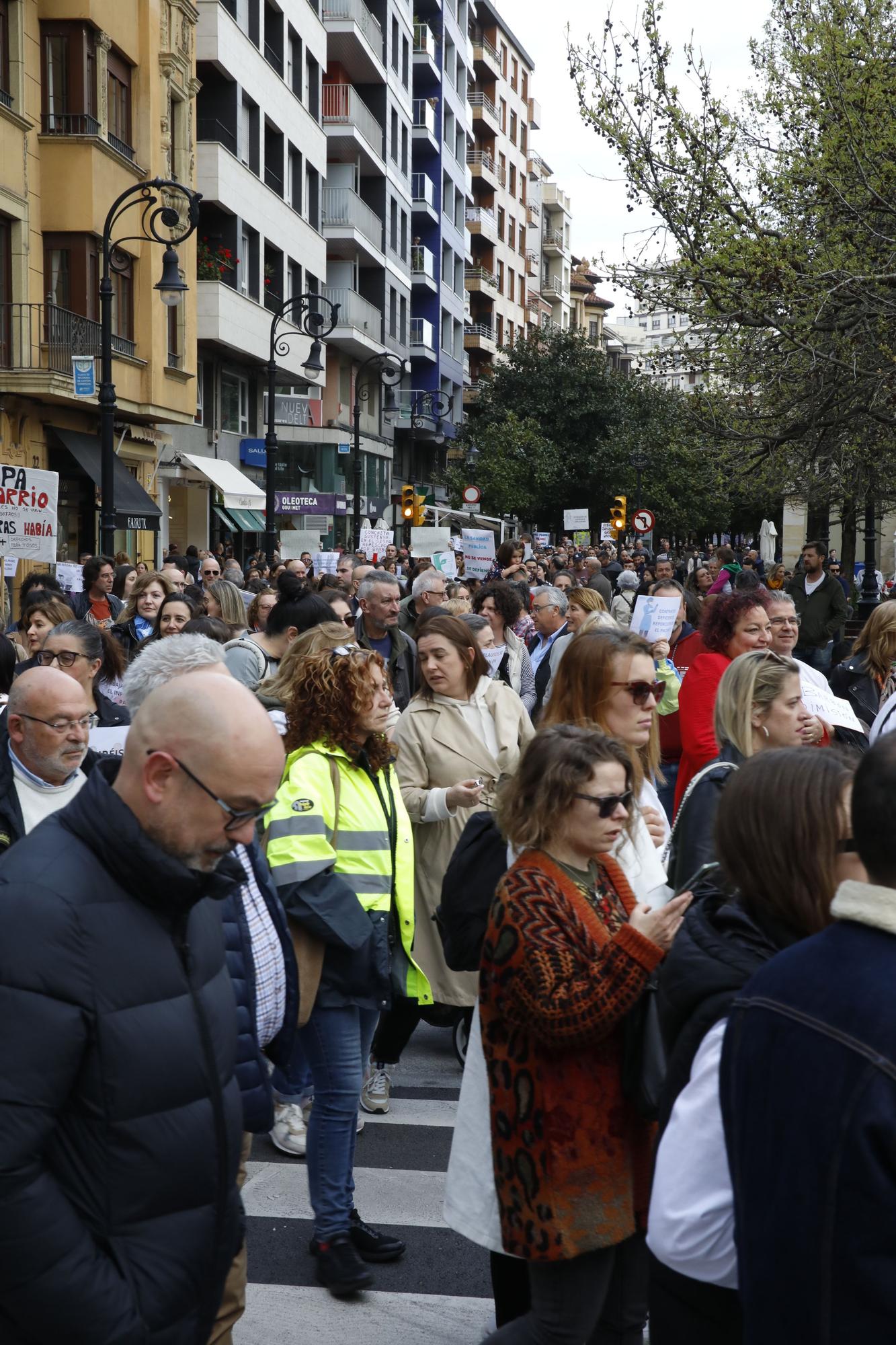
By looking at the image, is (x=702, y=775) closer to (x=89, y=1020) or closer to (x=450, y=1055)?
(x=89, y=1020)

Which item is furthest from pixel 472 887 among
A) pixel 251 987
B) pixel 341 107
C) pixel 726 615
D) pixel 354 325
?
pixel 341 107

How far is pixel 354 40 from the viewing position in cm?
4406

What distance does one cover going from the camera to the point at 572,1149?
316 cm

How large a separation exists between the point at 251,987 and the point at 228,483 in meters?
27.7

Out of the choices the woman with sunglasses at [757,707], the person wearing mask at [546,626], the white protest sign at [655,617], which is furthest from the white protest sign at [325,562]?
the woman with sunglasses at [757,707]

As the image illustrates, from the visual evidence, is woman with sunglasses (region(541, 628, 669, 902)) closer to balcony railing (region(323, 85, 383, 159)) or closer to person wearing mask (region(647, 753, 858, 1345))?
person wearing mask (region(647, 753, 858, 1345))

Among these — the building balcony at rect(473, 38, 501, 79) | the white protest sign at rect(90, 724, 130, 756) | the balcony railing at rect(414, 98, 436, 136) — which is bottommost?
the white protest sign at rect(90, 724, 130, 756)

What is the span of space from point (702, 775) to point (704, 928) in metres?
1.30

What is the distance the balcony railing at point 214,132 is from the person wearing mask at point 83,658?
26.8 meters

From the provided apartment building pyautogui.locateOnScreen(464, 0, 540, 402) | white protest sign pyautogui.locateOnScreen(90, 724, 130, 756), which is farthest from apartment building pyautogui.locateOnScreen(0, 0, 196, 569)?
apartment building pyautogui.locateOnScreen(464, 0, 540, 402)

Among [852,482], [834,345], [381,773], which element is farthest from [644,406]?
[381,773]

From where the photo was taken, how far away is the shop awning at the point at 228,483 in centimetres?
2966

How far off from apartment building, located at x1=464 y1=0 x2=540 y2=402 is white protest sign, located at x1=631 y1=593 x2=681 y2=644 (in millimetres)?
Result: 60932

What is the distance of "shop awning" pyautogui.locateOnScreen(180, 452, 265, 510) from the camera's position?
2966 centimetres
